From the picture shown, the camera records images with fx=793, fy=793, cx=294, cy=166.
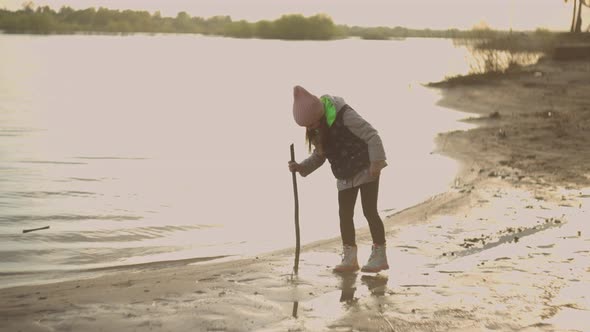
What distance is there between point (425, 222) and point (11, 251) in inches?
153

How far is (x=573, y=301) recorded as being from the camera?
451 cm

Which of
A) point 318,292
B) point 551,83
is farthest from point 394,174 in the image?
point 551,83

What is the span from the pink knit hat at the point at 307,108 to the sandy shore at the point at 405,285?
1.07m

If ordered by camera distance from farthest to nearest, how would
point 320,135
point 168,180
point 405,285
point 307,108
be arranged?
point 168,180 < point 320,135 < point 307,108 < point 405,285

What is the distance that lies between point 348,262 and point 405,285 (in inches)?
23.9

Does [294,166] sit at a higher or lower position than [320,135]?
lower

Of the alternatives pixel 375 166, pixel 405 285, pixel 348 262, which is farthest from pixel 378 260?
pixel 375 166

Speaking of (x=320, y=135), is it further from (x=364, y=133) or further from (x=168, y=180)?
(x=168, y=180)

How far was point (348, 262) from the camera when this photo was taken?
551 cm

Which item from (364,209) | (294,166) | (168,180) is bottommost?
(168,180)

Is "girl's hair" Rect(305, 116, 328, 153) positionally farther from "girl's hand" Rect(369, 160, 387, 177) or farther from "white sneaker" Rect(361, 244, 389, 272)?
"white sneaker" Rect(361, 244, 389, 272)

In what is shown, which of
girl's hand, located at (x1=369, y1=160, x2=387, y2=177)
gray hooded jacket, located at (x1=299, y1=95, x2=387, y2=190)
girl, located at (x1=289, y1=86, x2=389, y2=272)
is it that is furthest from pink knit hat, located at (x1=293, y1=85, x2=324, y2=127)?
girl's hand, located at (x1=369, y1=160, x2=387, y2=177)

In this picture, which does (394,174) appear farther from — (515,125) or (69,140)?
(69,140)

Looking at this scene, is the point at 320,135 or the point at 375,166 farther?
the point at 320,135
